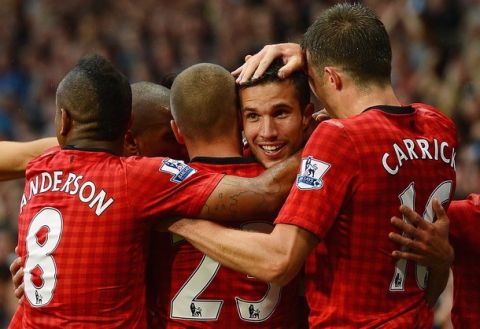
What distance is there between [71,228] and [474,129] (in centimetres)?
573

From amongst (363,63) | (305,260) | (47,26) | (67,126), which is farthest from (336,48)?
(47,26)

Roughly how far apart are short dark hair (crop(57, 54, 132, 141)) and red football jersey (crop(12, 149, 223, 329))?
0.17 m

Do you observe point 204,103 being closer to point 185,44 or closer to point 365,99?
point 365,99

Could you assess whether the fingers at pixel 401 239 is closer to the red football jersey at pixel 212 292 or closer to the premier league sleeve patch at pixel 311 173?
the premier league sleeve patch at pixel 311 173

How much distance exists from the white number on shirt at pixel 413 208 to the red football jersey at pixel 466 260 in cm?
49

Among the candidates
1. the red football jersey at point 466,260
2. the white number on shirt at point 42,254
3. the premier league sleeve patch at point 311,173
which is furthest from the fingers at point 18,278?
the red football jersey at point 466,260

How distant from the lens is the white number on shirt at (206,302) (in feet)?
13.8

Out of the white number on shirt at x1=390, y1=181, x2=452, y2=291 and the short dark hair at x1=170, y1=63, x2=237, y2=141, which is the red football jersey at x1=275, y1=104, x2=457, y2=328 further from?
the short dark hair at x1=170, y1=63, x2=237, y2=141

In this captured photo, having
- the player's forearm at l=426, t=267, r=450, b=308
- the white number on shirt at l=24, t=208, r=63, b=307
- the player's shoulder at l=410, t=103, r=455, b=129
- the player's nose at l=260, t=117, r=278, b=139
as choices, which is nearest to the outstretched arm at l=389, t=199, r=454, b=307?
the player's forearm at l=426, t=267, r=450, b=308

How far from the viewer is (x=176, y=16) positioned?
12617 mm

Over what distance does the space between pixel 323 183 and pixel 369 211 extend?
0.78 ft

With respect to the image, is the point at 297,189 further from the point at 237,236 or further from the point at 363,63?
the point at 363,63

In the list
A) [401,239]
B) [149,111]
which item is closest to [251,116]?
[149,111]

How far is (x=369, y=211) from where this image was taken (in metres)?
3.91
